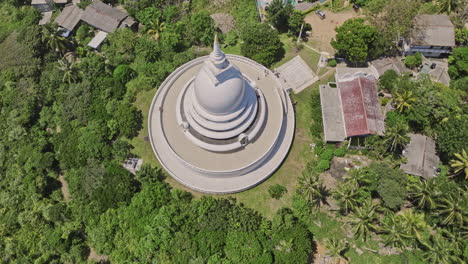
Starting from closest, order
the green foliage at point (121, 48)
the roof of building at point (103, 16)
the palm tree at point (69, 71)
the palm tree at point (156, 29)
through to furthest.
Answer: the palm tree at point (69, 71), the green foliage at point (121, 48), the palm tree at point (156, 29), the roof of building at point (103, 16)

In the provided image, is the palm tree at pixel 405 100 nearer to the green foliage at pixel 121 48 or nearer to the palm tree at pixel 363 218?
the palm tree at pixel 363 218

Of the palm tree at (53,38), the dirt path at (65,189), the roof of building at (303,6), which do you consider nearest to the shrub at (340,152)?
the roof of building at (303,6)

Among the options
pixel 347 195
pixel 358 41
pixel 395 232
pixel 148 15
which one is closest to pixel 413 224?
pixel 395 232

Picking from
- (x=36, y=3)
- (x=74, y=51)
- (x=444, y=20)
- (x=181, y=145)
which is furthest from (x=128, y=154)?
(x=444, y=20)

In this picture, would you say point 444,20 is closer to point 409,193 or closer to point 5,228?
point 409,193

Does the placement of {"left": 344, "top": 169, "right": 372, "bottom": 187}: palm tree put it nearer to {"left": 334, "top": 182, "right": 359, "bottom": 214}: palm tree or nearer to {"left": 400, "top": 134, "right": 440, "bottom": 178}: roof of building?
{"left": 334, "top": 182, "right": 359, "bottom": 214}: palm tree

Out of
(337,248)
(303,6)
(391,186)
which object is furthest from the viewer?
(303,6)

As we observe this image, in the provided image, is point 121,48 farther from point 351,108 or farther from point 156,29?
point 351,108
